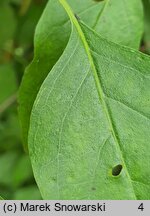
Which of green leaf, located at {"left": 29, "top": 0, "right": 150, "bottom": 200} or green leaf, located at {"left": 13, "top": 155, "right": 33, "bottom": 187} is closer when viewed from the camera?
green leaf, located at {"left": 29, "top": 0, "right": 150, "bottom": 200}

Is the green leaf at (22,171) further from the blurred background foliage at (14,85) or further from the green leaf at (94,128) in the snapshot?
the green leaf at (94,128)

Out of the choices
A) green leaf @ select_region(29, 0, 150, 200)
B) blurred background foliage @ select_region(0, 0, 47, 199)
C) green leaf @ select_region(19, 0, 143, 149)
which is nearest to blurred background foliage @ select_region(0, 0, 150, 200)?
→ blurred background foliage @ select_region(0, 0, 47, 199)

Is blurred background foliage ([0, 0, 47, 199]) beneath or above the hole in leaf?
beneath

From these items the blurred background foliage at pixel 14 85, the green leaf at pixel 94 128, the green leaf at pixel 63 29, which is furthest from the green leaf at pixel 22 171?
the green leaf at pixel 94 128

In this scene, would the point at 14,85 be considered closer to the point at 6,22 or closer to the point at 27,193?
the point at 6,22

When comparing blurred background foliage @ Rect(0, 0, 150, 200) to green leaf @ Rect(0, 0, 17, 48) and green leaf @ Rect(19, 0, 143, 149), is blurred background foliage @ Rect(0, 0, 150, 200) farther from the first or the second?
green leaf @ Rect(19, 0, 143, 149)

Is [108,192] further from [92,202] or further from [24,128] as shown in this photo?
[24,128]

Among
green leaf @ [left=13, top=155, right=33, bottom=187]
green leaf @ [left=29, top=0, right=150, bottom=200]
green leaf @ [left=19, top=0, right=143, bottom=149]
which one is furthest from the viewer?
green leaf @ [left=13, top=155, right=33, bottom=187]

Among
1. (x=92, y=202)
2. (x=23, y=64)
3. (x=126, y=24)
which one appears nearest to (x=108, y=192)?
(x=92, y=202)
